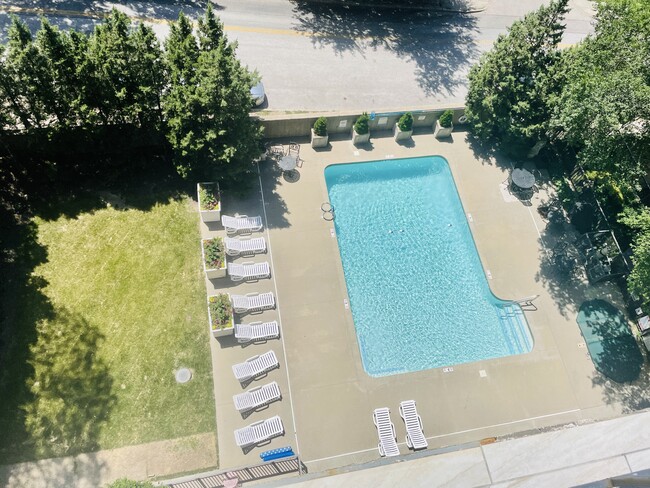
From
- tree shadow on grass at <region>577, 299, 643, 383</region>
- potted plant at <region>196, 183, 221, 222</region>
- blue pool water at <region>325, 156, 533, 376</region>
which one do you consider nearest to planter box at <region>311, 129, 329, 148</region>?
blue pool water at <region>325, 156, 533, 376</region>

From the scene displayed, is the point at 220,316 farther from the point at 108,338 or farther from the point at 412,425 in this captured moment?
the point at 412,425

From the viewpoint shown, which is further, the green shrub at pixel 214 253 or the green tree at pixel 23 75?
the green shrub at pixel 214 253

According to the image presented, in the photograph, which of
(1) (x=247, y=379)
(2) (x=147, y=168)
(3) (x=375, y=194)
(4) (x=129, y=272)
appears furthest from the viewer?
(3) (x=375, y=194)

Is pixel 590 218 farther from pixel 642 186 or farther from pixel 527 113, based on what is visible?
pixel 527 113

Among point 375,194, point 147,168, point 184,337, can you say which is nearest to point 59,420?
point 184,337

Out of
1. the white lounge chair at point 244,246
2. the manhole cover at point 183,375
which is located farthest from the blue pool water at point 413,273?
the manhole cover at point 183,375

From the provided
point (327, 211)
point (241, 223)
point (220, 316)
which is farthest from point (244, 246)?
point (327, 211)

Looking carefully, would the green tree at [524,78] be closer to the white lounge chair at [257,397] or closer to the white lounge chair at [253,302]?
the white lounge chair at [253,302]
